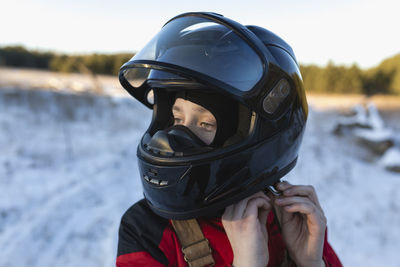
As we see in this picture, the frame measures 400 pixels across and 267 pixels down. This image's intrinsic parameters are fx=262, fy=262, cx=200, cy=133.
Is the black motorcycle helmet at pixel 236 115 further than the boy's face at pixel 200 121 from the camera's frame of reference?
No

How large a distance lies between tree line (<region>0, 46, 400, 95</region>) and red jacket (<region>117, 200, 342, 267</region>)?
19796mm

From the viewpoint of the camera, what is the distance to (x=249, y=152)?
1.14 meters

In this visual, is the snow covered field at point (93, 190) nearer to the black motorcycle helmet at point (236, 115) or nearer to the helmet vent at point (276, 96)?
the black motorcycle helmet at point (236, 115)

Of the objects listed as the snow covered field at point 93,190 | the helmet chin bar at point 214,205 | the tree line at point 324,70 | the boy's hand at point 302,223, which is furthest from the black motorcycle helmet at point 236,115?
the tree line at point 324,70

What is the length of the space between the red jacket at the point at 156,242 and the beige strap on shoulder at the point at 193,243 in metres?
0.04

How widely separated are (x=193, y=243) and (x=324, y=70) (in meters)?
23.7

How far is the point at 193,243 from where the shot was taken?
1110mm

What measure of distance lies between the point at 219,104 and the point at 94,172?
13.4 feet

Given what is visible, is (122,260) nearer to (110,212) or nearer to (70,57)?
(110,212)

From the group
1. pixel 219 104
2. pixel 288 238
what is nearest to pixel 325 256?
pixel 288 238

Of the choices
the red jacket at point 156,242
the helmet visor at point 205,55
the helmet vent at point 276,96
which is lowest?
the red jacket at point 156,242

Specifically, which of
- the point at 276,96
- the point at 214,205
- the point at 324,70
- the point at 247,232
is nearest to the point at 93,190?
the point at 214,205

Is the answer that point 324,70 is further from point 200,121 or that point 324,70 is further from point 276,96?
point 200,121

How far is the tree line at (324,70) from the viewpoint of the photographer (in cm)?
1933
